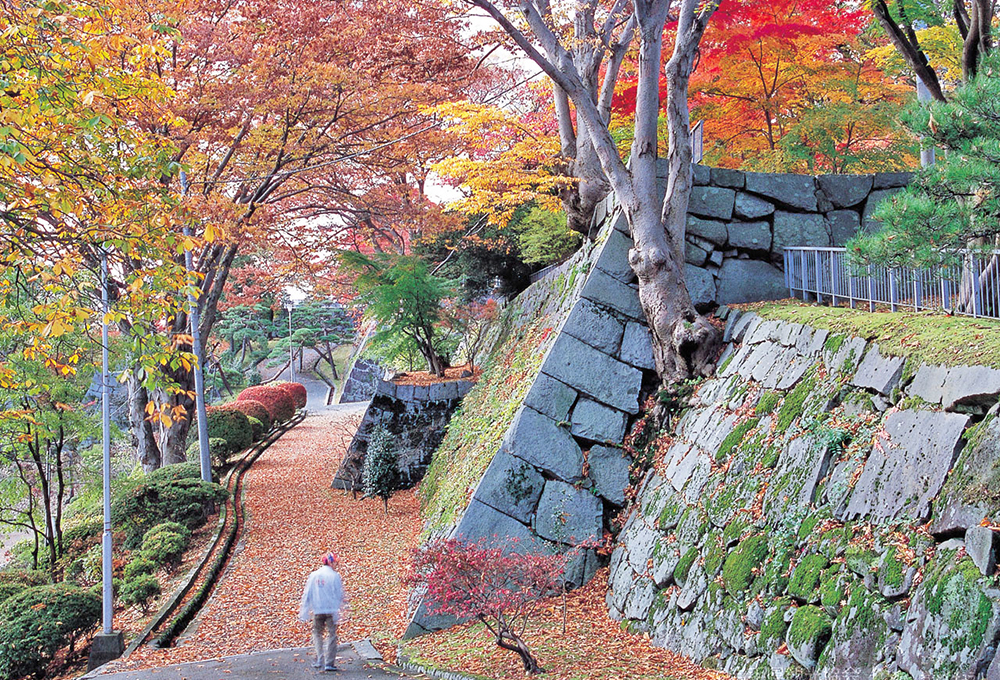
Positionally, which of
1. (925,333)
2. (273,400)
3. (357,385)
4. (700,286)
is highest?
(700,286)

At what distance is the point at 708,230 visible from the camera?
9.63m

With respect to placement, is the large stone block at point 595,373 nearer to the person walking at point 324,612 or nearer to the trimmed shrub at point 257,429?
the person walking at point 324,612

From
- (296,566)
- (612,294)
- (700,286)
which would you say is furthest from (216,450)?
(700,286)

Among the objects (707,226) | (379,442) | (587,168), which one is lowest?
(379,442)

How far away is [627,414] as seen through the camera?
9211 millimetres

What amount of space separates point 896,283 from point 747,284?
8.33 ft

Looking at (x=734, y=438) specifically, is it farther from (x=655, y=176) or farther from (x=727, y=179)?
(x=727, y=179)

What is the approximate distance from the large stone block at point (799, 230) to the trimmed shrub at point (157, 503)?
422 inches

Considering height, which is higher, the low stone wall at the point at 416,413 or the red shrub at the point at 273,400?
the low stone wall at the point at 416,413

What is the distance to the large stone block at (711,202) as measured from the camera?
9.69 meters

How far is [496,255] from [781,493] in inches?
455

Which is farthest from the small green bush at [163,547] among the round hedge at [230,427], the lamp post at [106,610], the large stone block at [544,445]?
the round hedge at [230,427]

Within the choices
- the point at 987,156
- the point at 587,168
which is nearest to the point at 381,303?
the point at 587,168

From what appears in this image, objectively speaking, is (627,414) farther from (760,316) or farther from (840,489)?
(840,489)
